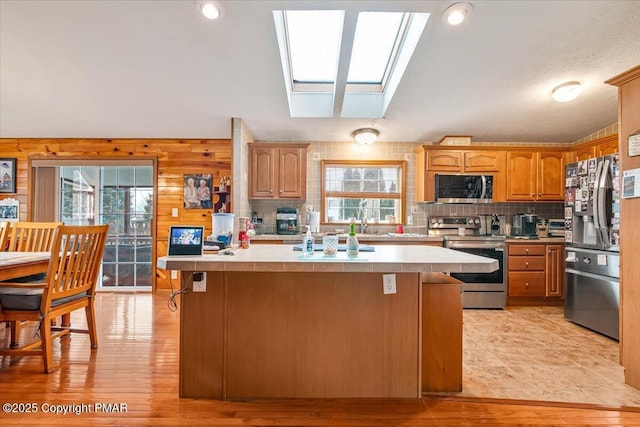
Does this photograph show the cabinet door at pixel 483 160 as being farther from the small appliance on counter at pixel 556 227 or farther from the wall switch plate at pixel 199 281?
the wall switch plate at pixel 199 281

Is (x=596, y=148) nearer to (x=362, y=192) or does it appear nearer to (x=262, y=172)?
(x=362, y=192)

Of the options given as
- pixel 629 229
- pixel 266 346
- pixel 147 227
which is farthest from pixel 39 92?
pixel 629 229

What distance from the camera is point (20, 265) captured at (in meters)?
2.43

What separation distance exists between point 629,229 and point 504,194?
231 centimetres

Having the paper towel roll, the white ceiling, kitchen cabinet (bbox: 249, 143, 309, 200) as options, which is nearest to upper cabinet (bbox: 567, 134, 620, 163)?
the white ceiling

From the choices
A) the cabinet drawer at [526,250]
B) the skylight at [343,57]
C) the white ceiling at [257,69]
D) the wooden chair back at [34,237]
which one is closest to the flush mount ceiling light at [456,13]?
the white ceiling at [257,69]

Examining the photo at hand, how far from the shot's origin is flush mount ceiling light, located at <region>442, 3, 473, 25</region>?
243cm

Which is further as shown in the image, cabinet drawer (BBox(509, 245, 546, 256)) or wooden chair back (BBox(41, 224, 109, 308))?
cabinet drawer (BBox(509, 245, 546, 256))

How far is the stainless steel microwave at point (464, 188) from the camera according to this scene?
4352mm

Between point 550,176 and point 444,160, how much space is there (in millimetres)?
1459

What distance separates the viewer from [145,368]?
2342 mm

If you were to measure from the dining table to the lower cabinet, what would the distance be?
4.92 meters

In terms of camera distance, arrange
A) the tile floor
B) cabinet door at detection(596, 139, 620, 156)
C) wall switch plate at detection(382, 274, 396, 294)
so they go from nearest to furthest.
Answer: wall switch plate at detection(382, 274, 396, 294) → the tile floor → cabinet door at detection(596, 139, 620, 156)

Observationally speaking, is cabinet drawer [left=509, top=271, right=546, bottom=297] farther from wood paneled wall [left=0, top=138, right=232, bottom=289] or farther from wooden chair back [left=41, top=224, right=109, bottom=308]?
wooden chair back [left=41, top=224, right=109, bottom=308]
